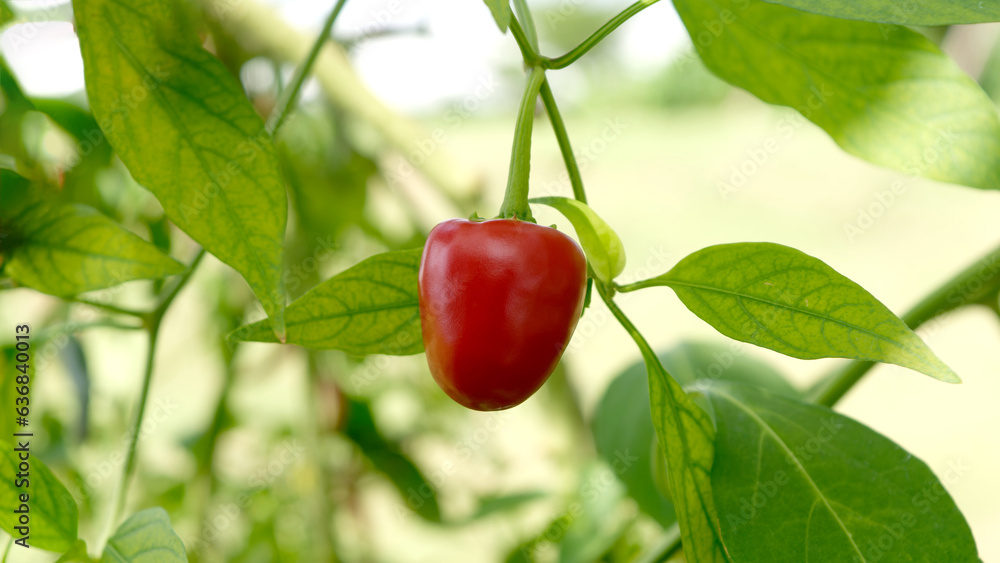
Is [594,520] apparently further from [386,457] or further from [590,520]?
[386,457]

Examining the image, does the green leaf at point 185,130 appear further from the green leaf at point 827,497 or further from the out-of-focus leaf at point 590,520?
the out-of-focus leaf at point 590,520

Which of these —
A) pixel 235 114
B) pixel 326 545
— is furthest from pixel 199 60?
pixel 326 545

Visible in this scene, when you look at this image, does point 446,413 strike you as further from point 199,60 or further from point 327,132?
point 199,60

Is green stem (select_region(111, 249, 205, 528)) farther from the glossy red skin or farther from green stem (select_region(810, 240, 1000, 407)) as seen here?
green stem (select_region(810, 240, 1000, 407))

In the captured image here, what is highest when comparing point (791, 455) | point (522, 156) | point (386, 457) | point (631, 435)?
point (522, 156)

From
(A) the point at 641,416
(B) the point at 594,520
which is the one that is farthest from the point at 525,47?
(B) the point at 594,520

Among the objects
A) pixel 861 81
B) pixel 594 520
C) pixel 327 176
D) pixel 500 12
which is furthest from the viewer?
pixel 327 176
